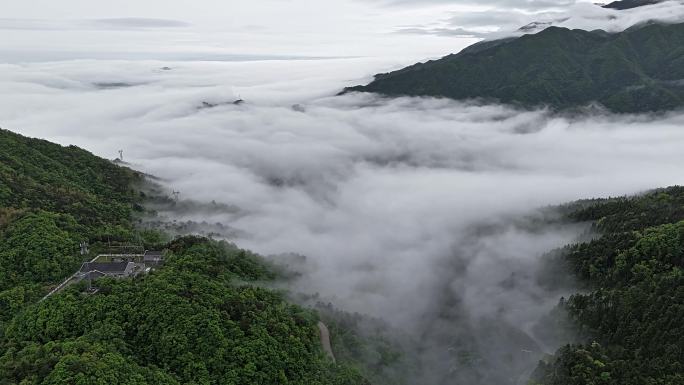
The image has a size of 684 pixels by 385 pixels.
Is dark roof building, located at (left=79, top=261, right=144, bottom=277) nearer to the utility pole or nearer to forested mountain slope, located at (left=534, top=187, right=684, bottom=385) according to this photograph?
→ the utility pole

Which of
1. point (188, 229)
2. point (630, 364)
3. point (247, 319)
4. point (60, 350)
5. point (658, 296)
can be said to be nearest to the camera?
point (60, 350)

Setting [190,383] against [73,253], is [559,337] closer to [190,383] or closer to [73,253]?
[190,383]

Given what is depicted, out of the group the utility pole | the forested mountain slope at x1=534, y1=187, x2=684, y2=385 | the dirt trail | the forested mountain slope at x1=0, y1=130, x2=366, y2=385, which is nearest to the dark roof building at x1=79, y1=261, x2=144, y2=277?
the forested mountain slope at x1=0, y1=130, x2=366, y2=385

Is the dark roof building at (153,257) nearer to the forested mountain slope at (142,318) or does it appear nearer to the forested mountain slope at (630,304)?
the forested mountain slope at (142,318)

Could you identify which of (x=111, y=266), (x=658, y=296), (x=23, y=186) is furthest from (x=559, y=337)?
(x=23, y=186)

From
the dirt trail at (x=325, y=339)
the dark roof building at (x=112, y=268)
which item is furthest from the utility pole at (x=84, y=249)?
the dirt trail at (x=325, y=339)

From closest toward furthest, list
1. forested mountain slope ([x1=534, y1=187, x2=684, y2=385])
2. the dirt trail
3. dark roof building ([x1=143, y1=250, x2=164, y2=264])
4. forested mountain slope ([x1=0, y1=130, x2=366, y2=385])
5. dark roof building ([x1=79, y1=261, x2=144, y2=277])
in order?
forested mountain slope ([x1=0, y1=130, x2=366, y2=385]) < the dirt trail < dark roof building ([x1=79, y1=261, x2=144, y2=277]) < forested mountain slope ([x1=534, y1=187, x2=684, y2=385]) < dark roof building ([x1=143, y1=250, x2=164, y2=264])
